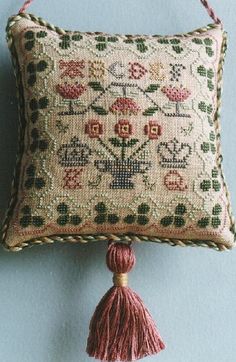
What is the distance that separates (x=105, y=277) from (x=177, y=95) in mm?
340

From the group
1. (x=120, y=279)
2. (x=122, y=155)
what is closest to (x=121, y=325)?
(x=120, y=279)

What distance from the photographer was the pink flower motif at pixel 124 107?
93cm

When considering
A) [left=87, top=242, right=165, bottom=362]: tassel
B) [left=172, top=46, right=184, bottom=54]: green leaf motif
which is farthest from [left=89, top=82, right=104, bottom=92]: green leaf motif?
[left=87, top=242, right=165, bottom=362]: tassel

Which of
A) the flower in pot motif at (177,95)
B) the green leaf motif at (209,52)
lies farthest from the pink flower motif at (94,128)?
the green leaf motif at (209,52)

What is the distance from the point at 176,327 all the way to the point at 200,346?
6 centimetres

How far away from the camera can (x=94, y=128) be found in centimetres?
Answer: 92

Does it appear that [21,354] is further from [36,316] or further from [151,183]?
[151,183]

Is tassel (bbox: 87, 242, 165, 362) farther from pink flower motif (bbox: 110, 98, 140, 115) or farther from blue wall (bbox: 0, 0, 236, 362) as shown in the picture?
pink flower motif (bbox: 110, 98, 140, 115)

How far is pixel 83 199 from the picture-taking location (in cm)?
91

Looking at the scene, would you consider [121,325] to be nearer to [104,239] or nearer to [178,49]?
[104,239]

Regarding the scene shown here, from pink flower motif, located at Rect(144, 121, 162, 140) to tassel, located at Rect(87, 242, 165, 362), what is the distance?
19 cm

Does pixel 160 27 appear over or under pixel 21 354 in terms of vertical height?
over

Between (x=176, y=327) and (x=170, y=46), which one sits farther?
(x=176, y=327)

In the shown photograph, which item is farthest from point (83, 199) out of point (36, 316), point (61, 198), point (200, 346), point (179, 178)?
point (200, 346)
